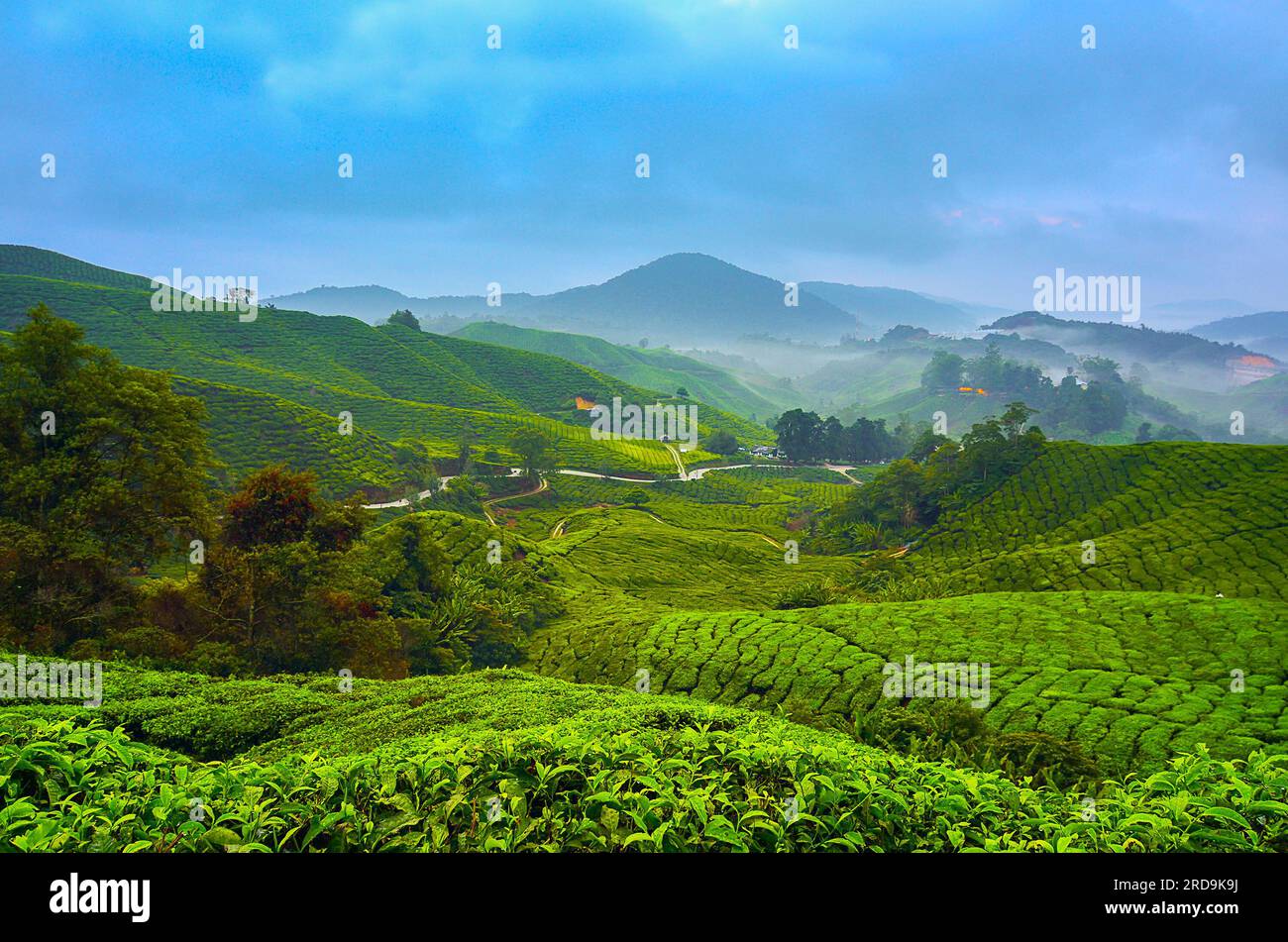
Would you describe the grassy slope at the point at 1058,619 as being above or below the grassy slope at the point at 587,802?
below

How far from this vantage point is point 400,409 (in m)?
81.6

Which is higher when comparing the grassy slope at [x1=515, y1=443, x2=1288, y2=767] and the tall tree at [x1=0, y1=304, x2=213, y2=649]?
the tall tree at [x1=0, y1=304, x2=213, y2=649]

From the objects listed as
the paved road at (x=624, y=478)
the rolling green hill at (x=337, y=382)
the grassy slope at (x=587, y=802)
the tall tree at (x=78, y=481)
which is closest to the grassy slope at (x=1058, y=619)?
the grassy slope at (x=587, y=802)

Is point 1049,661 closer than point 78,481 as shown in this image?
No

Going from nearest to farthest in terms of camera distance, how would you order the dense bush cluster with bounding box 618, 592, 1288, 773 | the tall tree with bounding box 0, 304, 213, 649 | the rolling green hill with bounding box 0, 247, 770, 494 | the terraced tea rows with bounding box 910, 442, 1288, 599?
the dense bush cluster with bounding box 618, 592, 1288, 773 < the tall tree with bounding box 0, 304, 213, 649 < the terraced tea rows with bounding box 910, 442, 1288, 599 < the rolling green hill with bounding box 0, 247, 770, 494

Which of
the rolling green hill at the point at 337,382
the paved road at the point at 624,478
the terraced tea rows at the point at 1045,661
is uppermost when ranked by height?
the rolling green hill at the point at 337,382

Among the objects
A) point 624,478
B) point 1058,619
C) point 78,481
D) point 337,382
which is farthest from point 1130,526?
point 337,382

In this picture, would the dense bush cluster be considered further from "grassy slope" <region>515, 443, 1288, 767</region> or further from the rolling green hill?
the rolling green hill

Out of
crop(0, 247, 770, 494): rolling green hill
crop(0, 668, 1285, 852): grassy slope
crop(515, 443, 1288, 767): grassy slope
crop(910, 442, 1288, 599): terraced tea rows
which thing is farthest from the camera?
crop(0, 247, 770, 494): rolling green hill

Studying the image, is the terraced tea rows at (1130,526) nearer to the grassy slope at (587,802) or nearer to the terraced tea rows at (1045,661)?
the terraced tea rows at (1045,661)

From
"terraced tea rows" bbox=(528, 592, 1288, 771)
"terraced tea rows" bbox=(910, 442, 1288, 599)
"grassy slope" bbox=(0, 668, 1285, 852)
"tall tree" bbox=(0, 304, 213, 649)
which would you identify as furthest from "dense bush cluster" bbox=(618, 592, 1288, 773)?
"tall tree" bbox=(0, 304, 213, 649)

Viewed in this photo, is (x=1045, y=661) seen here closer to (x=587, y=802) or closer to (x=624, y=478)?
(x=587, y=802)

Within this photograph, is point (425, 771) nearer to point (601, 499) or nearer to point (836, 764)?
point (836, 764)

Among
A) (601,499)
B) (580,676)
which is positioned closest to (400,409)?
(601,499)
